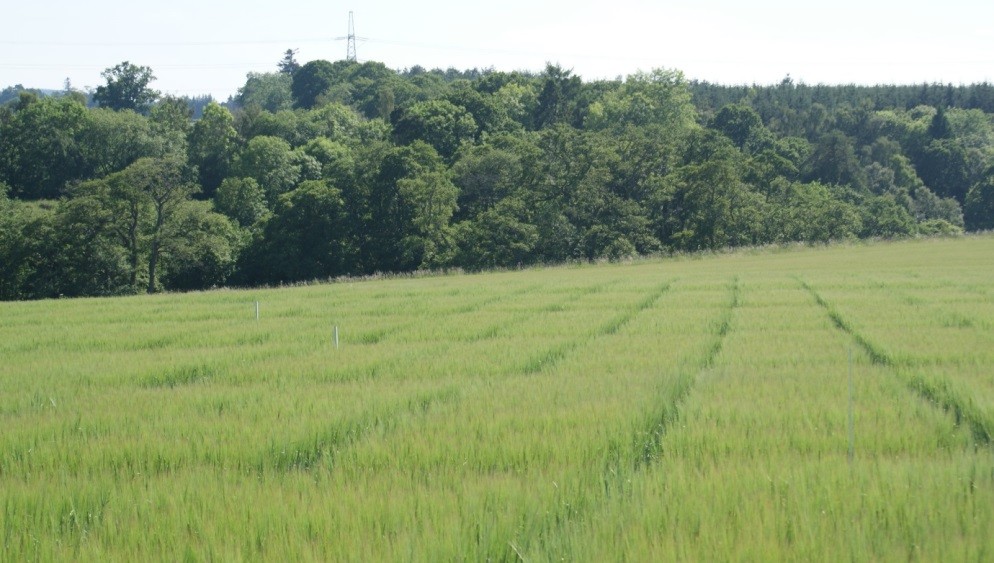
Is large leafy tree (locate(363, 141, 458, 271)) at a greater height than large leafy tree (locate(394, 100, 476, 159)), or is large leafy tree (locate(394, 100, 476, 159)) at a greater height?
large leafy tree (locate(394, 100, 476, 159))

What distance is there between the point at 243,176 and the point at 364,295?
68.2 meters

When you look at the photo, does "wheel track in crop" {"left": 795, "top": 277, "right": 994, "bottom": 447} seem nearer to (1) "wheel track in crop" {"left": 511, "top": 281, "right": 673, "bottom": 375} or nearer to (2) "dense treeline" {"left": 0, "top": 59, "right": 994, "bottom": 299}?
(1) "wheel track in crop" {"left": 511, "top": 281, "right": 673, "bottom": 375}

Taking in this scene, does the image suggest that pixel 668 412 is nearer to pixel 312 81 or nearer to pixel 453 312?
pixel 453 312

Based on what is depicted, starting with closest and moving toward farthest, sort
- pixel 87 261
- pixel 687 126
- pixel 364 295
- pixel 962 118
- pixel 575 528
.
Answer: pixel 575 528, pixel 364 295, pixel 87 261, pixel 687 126, pixel 962 118

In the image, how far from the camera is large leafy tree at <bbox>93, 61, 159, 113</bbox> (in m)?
145

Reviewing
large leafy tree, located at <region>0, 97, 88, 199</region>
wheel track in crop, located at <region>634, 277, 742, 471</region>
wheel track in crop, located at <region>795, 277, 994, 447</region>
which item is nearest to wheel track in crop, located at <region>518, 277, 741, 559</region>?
wheel track in crop, located at <region>634, 277, 742, 471</region>

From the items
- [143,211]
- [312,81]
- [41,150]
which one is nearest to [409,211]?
[143,211]

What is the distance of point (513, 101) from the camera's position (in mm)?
117250

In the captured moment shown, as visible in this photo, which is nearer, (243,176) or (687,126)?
(243,176)

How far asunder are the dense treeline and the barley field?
53159mm

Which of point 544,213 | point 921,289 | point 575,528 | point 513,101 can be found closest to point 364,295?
point 921,289

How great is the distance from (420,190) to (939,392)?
64.0 metres

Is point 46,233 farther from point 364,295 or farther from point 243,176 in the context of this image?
point 364,295

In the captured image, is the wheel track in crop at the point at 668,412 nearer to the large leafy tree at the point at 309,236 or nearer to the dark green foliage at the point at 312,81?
the large leafy tree at the point at 309,236
